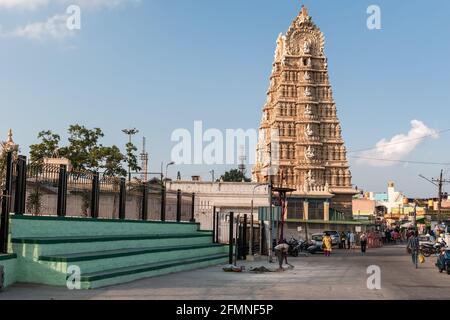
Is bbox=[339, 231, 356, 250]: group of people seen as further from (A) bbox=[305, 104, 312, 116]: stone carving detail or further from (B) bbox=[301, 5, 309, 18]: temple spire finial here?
(B) bbox=[301, 5, 309, 18]: temple spire finial

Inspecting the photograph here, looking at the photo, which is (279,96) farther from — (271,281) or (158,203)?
(271,281)

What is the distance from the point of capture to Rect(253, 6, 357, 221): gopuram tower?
88062 mm

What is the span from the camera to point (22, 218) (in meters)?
14.9

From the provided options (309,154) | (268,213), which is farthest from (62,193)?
(309,154)

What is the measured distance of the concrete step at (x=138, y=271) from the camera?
45.4 feet

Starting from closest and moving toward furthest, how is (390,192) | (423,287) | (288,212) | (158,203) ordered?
1. (423,287)
2. (158,203)
3. (288,212)
4. (390,192)

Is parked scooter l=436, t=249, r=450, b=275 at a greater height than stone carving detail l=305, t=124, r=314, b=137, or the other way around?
stone carving detail l=305, t=124, r=314, b=137

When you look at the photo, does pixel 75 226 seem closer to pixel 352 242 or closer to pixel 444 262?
pixel 444 262

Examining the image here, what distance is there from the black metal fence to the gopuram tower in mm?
61865

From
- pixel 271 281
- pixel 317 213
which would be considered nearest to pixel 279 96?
pixel 317 213

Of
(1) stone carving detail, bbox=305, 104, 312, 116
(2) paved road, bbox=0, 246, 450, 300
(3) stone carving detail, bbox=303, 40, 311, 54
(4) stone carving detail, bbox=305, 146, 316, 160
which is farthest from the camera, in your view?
(3) stone carving detail, bbox=303, 40, 311, 54

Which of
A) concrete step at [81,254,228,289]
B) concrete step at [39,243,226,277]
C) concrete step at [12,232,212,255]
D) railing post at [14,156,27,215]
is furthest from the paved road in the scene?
railing post at [14,156,27,215]

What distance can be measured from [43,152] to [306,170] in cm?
4382

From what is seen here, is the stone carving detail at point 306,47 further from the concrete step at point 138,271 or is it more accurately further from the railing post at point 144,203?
the railing post at point 144,203
